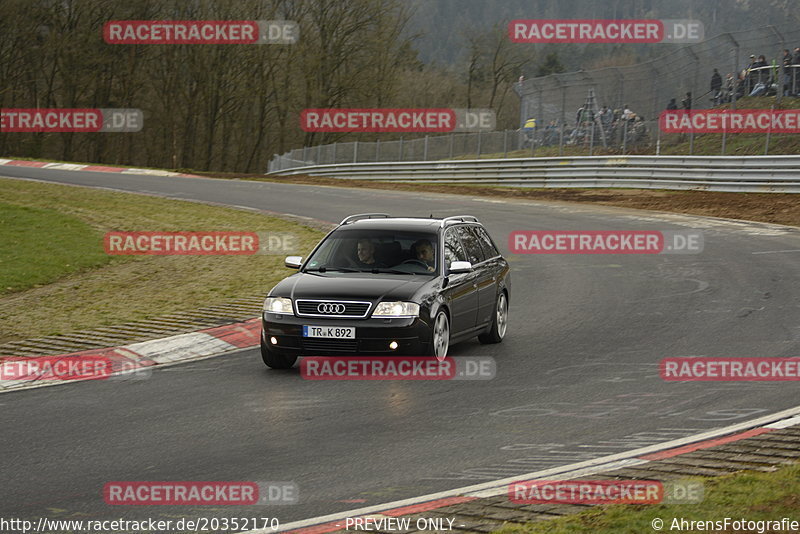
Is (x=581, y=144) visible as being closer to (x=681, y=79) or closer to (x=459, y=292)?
(x=681, y=79)

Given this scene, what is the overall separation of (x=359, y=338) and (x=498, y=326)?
268 centimetres

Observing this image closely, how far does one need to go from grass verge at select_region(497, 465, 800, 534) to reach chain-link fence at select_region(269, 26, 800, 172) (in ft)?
83.2

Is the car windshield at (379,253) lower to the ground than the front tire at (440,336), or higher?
higher

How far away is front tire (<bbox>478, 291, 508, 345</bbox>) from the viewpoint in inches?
492

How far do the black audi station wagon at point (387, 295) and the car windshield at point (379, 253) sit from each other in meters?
0.01

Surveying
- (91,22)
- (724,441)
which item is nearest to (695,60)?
(724,441)

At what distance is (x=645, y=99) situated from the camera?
116 ft

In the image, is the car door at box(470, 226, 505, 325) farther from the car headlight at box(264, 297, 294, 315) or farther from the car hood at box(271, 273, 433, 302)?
the car headlight at box(264, 297, 294, 315)

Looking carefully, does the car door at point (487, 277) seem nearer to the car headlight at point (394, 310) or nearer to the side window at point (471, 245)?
the side window at point (471, 245)

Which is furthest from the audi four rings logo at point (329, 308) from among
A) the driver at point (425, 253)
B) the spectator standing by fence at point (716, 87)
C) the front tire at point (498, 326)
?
the spectator standing by fence at point (716, 87)

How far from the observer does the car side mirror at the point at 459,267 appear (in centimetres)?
1137

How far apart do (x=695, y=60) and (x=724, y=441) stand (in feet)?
88.8

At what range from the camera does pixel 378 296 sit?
34.8ft

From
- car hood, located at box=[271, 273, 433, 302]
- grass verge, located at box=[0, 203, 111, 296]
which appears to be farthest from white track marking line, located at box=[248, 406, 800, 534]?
grass verge, located at box=[0, 203, 111, 296]
